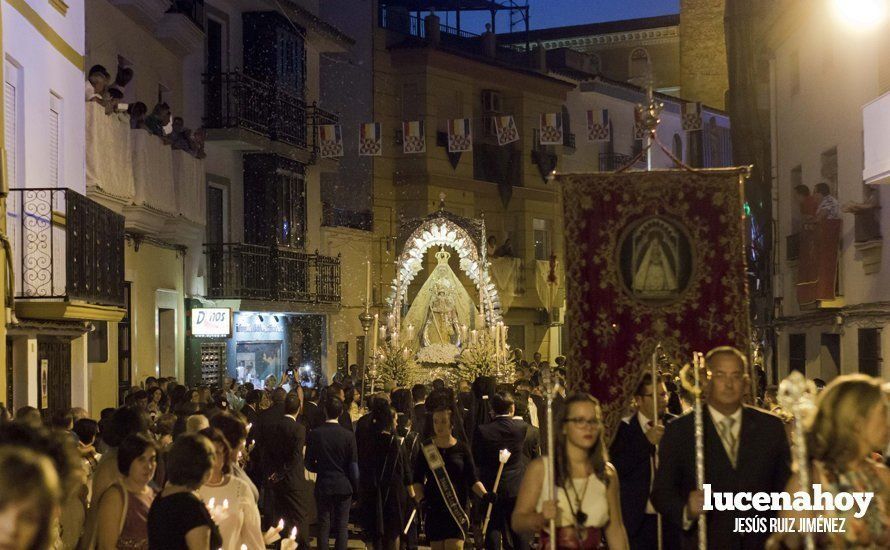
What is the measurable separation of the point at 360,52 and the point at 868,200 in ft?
71.5

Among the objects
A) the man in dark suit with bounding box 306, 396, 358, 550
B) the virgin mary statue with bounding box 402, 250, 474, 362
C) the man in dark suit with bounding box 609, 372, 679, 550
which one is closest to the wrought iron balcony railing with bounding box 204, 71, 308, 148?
the virgin mary statue with bounding box 402, 250, 474, 362

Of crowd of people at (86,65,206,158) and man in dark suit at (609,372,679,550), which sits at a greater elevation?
crowd of people at (86,65,206,158)

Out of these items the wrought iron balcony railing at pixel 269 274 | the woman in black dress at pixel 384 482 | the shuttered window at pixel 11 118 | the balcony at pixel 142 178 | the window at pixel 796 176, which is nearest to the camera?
the woman in black dress at pixel 384 482

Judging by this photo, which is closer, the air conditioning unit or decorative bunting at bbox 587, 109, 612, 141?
decorative bunting at bbox 587, 109, 612, 141

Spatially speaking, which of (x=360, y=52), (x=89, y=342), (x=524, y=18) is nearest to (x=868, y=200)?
(x=89, y=342)

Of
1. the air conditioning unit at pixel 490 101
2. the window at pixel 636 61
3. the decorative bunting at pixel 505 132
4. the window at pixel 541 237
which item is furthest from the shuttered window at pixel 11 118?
the window at pixel 636 61

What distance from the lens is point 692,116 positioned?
104 feet

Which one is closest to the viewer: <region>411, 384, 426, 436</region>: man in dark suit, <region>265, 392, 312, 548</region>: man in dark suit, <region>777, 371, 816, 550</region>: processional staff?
<region>777, 371, 816, 550</region>: processional staff

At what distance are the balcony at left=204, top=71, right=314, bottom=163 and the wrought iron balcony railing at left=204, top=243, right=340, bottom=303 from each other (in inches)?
87.1

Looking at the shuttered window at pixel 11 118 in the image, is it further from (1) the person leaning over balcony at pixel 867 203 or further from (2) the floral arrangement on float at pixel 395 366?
(1) the person leaning over balcony at pixel 867 203

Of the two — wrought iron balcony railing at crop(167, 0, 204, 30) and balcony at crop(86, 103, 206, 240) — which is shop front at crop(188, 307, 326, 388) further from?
wrought iron balcony railing at crop(167, 0, 204, 30)

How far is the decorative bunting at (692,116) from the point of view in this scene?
31578 millimetres

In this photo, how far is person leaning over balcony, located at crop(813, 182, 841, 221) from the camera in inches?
881

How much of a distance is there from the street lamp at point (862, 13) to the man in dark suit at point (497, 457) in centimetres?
960
